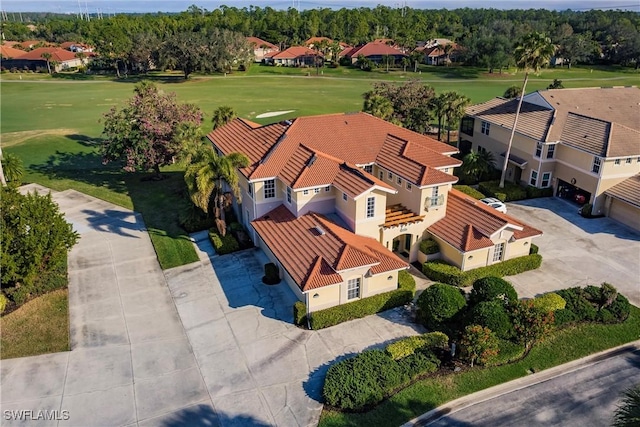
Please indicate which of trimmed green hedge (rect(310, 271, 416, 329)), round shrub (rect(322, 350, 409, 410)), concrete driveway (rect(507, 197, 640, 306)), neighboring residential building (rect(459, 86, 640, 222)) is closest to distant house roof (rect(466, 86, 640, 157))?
neighboring residential building (rect(459, 86, 640, 222))

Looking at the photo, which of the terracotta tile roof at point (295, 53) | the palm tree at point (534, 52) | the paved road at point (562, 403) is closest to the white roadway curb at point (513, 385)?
the paved road at point (562, 403)

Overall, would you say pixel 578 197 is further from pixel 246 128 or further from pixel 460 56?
pixel 460 56

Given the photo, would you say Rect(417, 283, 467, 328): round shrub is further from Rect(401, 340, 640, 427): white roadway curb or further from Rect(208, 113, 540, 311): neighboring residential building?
Rect(401, 340, 640, 427): white roadway curb

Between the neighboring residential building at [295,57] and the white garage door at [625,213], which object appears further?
the neighboring residential building at [295,57]

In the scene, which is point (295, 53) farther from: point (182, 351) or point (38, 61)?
point (182, 351)

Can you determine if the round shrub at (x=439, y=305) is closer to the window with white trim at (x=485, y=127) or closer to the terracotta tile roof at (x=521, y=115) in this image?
the terracotta tile roof at (x=521, y=115)

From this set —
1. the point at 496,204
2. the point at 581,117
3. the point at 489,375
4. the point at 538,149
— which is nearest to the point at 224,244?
the point at 489,375
